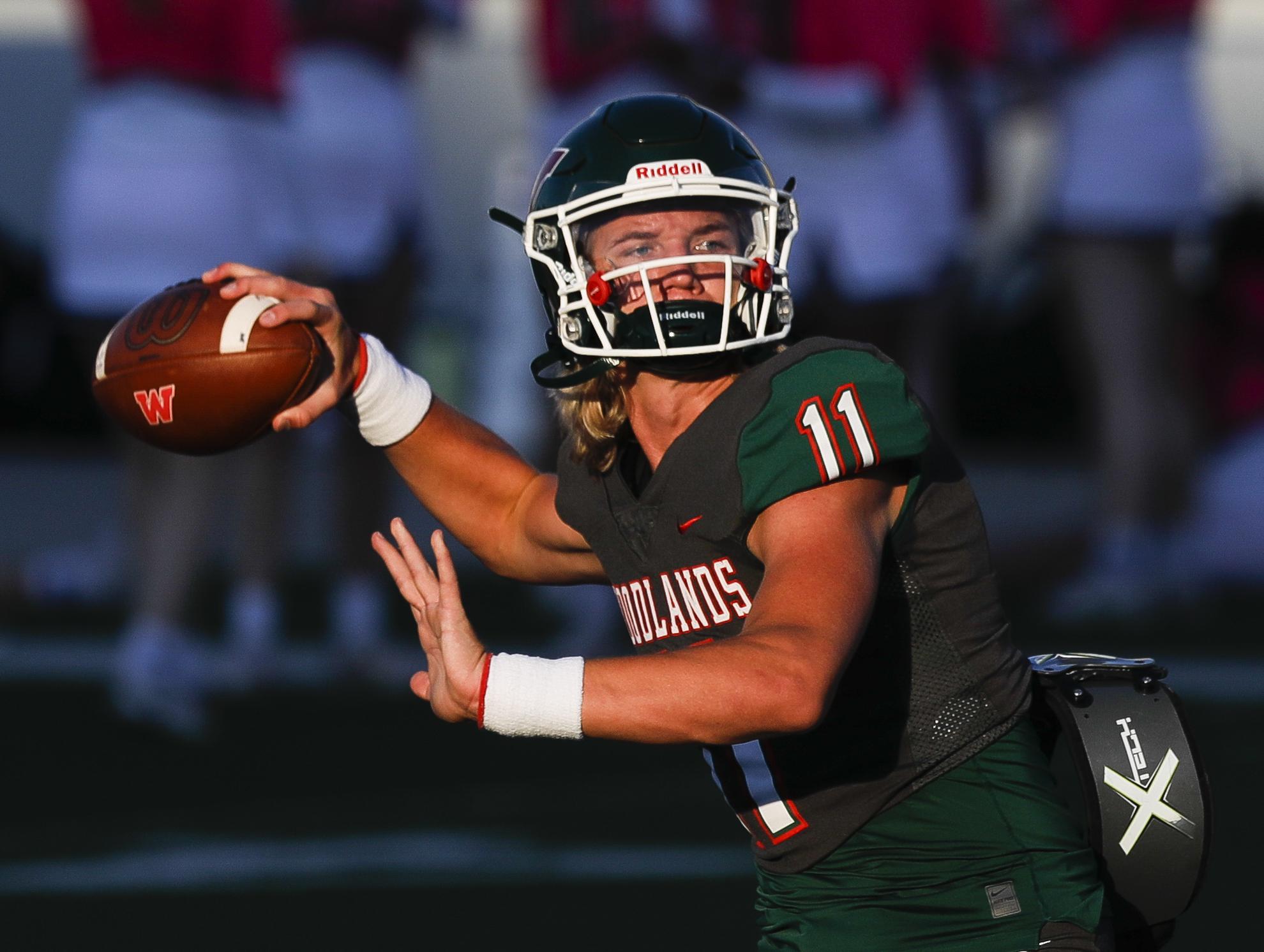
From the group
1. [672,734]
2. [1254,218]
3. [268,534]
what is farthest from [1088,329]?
[672,734]

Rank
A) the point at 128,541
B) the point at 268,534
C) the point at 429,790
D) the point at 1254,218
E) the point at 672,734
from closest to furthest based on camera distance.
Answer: the point at 672,734, the point at 429,790, the point at 268,534, the point at 128,541, the point at 1254,218

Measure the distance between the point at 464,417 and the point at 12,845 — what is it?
2084mm

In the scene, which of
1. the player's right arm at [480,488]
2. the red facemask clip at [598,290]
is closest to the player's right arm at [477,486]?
the player's right arm at [480,488]

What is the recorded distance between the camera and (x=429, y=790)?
16.7ft

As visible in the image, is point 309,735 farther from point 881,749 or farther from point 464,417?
point 881,749

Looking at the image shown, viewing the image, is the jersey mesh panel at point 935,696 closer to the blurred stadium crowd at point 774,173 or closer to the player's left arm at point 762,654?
the player's left arm at point 762,654

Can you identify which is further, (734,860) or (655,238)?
(734,860)

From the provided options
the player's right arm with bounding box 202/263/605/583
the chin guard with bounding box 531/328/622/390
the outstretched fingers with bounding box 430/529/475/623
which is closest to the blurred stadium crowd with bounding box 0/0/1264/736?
the player's right arm with bounding box 202/263/605/583

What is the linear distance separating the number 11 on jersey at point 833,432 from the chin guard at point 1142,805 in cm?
59

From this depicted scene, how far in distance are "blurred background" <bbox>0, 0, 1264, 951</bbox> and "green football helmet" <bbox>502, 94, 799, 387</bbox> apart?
166 cm

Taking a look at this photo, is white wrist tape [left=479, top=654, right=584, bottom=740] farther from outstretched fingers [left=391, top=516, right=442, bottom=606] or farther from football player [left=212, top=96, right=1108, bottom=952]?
outstretched fingers [left=391, top=516, right=442, bottom=606]

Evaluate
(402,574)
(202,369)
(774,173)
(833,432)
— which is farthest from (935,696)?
(774,173)

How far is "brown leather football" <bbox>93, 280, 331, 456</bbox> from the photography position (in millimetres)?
2801

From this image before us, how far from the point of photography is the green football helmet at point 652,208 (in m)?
2.55
